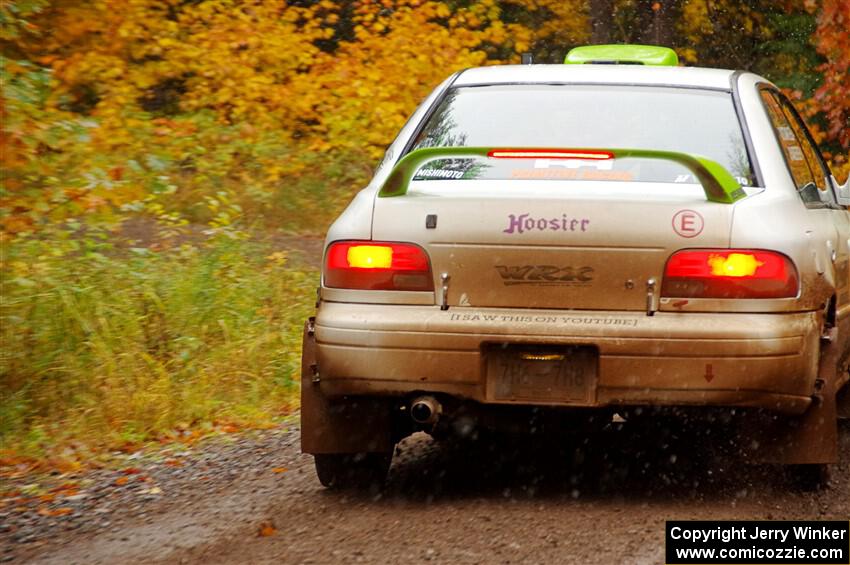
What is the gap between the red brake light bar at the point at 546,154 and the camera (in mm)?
4915

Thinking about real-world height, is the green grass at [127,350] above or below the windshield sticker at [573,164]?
below

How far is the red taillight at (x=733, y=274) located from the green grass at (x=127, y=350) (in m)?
3.44

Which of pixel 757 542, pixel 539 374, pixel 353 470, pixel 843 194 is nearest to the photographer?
pixel 757 542

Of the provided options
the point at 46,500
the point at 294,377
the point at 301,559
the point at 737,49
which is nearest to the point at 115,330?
the point at 294,377

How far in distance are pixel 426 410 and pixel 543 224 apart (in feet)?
2.57

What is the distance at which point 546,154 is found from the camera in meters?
5.03

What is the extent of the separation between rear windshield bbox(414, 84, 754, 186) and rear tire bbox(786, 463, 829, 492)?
1150 millimetres

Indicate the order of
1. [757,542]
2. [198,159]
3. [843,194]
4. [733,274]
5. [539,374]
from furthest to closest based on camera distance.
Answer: [198,159] → [843,194] → [539,374] → [733,274] → [757,542]

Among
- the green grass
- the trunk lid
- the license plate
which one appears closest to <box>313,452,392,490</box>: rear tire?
the license plate

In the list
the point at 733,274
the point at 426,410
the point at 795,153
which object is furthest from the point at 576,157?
the point at 795,153

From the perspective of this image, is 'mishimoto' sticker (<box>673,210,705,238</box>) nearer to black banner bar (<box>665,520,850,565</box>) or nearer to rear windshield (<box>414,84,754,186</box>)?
rear windshield (<box>414,84,754,186</box>)

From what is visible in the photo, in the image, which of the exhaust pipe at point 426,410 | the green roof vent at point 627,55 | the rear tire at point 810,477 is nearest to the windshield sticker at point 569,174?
the exhaust pipe at point 426,410

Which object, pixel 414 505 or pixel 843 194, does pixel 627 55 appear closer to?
pixel 843 194

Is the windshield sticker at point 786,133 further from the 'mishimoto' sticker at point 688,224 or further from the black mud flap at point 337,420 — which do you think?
the black mud flap at point 337,420
